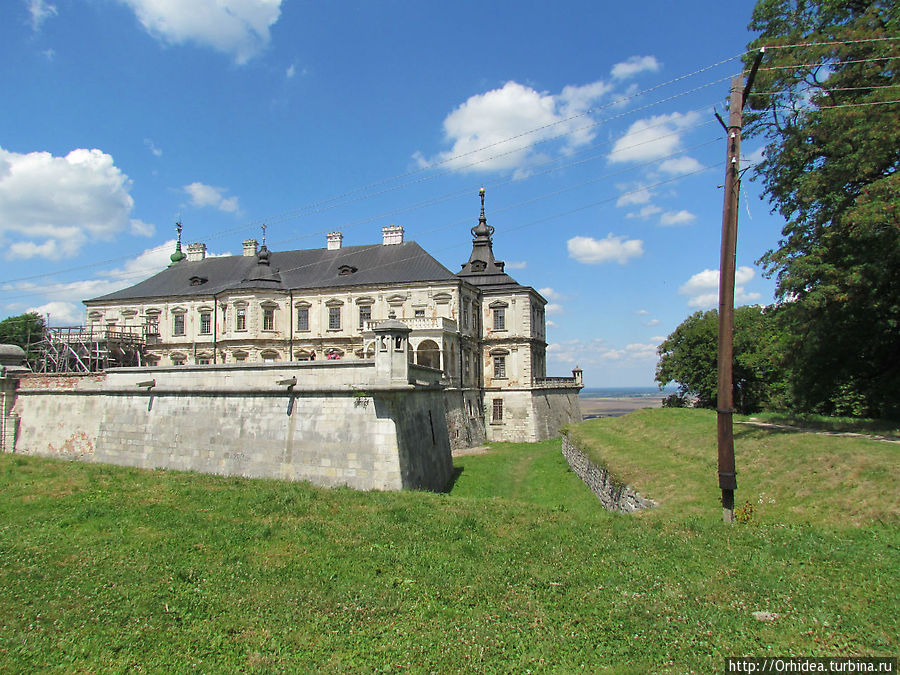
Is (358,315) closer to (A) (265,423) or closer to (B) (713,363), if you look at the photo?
(A) (265,423)

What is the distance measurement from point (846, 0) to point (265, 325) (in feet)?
111

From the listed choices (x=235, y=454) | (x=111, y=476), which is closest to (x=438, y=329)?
(x=235, y=454)

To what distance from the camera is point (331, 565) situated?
8.95m

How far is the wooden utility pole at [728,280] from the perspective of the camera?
32.8ft

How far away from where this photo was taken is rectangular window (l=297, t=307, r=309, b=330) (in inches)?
1463

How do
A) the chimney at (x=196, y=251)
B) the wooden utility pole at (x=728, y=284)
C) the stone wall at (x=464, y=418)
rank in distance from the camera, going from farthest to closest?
the chimney at (x=196, y=251)
the stone wall at (x=464, y=418)
the wooden utility pole at (x=728, y=284)

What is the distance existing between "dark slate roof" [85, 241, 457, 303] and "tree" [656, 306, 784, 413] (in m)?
22.1

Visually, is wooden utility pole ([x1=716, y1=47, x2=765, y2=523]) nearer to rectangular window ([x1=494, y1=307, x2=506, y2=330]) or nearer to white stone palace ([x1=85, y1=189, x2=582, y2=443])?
white stone palace ([x1=85, y1=189, x2=582, y2=443])

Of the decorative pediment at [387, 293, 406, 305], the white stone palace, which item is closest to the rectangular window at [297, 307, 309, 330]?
the white stone palace

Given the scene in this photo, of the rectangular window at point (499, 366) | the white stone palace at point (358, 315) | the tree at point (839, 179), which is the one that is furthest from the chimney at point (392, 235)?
the tree at point (839, 179)

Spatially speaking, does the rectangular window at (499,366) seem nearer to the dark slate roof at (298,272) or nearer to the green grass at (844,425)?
the dark slate roof at (298,272)

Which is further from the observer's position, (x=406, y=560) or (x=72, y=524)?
(x=72, y=524)

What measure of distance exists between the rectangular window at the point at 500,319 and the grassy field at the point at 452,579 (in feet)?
83.6

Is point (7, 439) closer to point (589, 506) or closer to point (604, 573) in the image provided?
point (589, 506)
